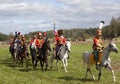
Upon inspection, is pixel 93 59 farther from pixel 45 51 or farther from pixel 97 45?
pixel 45 51

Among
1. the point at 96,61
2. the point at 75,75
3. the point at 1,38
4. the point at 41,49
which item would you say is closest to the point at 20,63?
the point at 41,49

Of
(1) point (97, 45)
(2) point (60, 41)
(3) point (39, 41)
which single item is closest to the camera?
(1) point (97, 45)

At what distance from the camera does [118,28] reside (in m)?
150

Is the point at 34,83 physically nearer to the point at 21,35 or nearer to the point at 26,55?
the point at 26,55

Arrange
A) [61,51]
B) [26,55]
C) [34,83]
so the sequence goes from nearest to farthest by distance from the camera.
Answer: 1. [34,83]
2. [61,51]
3. [26,55]

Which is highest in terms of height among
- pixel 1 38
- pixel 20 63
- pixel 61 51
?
pixel 61 51

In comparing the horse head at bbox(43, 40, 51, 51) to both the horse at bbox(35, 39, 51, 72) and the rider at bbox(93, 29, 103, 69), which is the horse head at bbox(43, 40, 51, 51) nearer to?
the horse at bbox(35, 39, 51, 72)

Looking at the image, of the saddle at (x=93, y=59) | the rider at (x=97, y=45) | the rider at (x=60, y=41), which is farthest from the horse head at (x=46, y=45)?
the rider at (x=97, y=45)

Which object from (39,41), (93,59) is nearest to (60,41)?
(39,41)

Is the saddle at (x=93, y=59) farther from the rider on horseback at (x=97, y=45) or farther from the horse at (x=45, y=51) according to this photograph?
the horse at (x=45, y=51)

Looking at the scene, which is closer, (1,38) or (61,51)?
(61,51)

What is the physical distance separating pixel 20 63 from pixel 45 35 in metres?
7.53

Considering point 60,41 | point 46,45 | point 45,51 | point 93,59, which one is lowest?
point 45,51

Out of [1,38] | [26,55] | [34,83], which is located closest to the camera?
[34,83]
